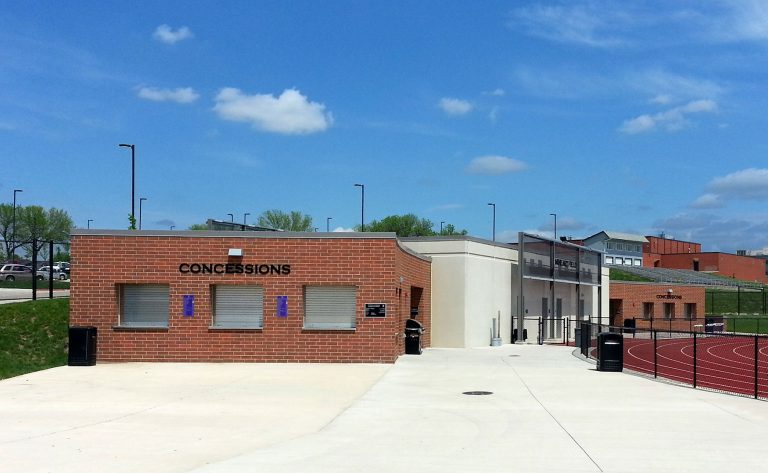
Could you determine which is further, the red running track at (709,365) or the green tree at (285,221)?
the green tree at (285,221)

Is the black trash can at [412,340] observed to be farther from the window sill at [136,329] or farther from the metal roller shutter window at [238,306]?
the window sill at [136,329]

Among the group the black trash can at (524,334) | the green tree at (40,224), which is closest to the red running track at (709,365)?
the black trash can at (524,334)

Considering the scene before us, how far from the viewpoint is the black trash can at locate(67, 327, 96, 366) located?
23.8m

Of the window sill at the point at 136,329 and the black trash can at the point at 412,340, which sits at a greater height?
the window sill at the point at 136,329

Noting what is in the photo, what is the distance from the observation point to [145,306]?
25.4 m

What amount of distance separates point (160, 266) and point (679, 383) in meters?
15.3

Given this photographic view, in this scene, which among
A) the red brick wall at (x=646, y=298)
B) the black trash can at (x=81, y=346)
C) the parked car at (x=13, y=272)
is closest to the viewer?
the black trash can at (x=81, y=346)

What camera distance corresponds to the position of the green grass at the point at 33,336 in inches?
965

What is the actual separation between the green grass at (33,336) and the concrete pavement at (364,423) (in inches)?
96.2

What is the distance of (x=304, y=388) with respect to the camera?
1878cm

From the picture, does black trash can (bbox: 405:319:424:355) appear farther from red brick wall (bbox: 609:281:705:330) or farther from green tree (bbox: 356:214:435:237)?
green tree (bbox: 356:214:435:237)

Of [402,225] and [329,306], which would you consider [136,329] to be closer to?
[329,306]

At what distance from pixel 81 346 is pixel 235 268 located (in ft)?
16.4

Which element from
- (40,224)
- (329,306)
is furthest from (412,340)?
(40,224)
